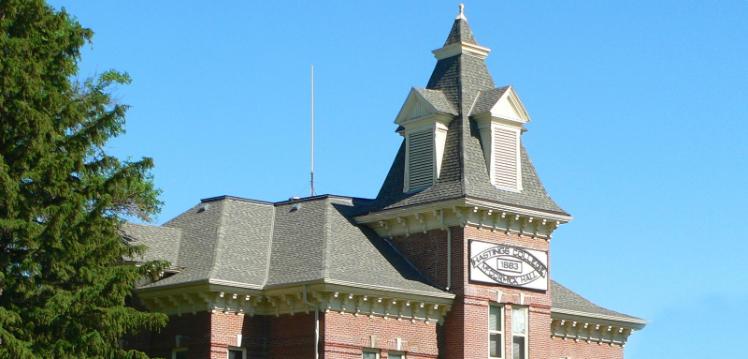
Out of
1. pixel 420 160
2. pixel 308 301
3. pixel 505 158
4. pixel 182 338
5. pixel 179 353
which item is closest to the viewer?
pixel 308 301

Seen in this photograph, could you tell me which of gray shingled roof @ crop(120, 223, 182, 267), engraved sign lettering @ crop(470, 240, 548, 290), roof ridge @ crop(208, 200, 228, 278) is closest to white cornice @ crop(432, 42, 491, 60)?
engraved sign lettering @ crop(470, 240, 548, 290)

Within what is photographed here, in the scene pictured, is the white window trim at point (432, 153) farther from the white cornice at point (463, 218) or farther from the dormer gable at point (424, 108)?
the white cornice at point (463, 218)

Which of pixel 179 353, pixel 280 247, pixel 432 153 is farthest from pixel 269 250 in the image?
pixel 432 153

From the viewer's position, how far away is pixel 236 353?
1540 inches

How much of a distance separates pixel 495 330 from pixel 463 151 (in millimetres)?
5076

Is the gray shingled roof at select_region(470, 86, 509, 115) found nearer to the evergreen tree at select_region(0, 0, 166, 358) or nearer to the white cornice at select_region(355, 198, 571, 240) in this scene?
the white cornice at select_region(355, 198, 571, 240)

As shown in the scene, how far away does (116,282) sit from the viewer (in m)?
33.1

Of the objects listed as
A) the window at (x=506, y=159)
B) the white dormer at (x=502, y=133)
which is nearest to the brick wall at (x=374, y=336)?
the window at (x=506, y=159)

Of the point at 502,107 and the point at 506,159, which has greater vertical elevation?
the point at 502,107

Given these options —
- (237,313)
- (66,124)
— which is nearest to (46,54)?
(66,124)

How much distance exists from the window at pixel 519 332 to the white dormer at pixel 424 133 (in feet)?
14.2

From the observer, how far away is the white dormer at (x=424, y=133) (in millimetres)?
42281

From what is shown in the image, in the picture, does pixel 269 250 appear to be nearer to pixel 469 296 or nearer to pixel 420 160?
pixel 420 160

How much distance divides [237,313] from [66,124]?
7.81m
